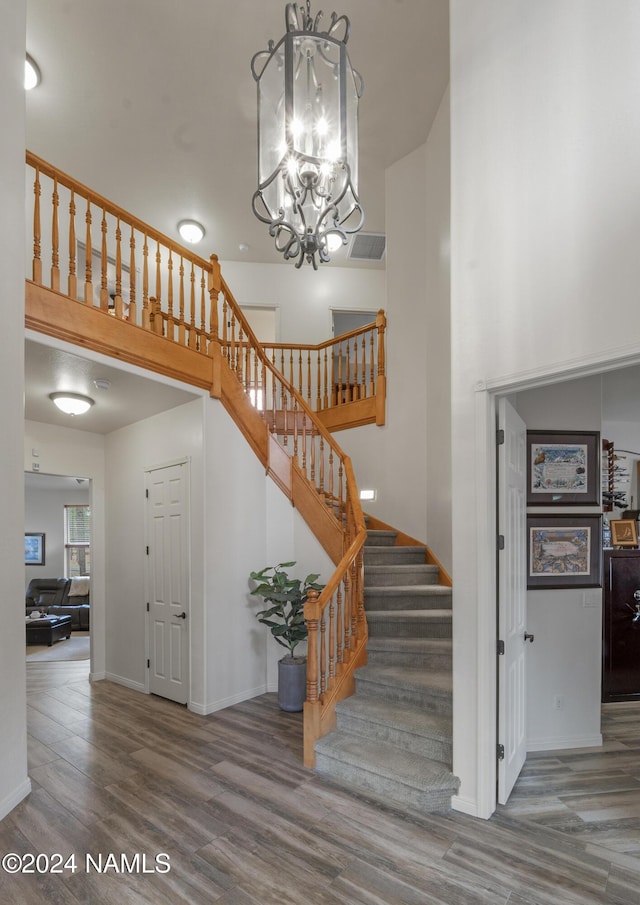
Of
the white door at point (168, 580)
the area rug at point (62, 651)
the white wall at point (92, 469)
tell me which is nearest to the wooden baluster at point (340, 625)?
the white door at point (168, 580)

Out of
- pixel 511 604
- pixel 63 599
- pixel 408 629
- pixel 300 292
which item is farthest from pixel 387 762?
pixel 63 599

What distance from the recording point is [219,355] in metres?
4.64

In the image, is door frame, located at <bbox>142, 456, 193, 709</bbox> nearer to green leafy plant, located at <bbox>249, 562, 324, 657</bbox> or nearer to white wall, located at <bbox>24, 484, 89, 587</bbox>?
green leafy plant, located at <bbox>249, 562, 324, 657</bbox>

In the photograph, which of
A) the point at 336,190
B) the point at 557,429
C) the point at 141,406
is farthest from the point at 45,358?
the point at 557,429

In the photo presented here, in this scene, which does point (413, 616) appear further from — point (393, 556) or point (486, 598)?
point (486, 598)

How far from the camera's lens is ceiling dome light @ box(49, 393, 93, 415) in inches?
169

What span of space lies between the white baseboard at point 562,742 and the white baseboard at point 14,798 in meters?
3.32

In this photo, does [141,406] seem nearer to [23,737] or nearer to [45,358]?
[45,358]

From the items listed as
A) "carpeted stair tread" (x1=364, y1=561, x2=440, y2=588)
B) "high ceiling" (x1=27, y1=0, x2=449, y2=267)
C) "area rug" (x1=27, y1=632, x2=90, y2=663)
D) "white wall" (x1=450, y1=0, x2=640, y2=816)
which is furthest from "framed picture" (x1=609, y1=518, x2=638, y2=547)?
"area rug" (x1=27, y1=632, x2=90, y2=663)

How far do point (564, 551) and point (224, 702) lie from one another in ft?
10.4

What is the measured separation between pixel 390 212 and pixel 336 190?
4.45m

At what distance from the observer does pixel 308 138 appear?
90.4 inches

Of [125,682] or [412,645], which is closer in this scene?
[412,645]

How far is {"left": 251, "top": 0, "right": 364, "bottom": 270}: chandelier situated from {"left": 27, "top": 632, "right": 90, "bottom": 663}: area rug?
665 cm
